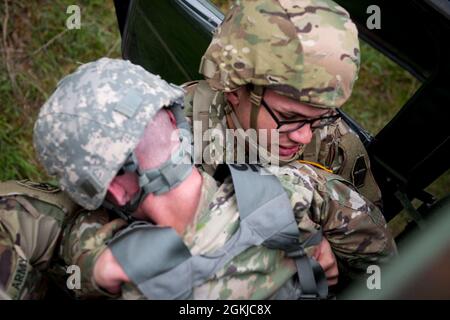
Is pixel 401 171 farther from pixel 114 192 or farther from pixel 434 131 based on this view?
pixel 114 192

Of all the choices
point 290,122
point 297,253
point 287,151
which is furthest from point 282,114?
point 297,253

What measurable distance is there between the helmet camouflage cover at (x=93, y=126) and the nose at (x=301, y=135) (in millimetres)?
573

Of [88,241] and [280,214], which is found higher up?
[280,214]

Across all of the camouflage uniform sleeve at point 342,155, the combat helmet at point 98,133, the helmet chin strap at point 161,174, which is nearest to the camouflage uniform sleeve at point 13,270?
the combat helmet at point 98,133

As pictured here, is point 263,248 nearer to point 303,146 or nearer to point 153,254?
point 153,254

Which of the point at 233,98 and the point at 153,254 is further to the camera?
the point at 233,98

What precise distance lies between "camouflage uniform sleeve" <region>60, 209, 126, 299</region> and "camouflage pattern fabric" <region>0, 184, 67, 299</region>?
6 centimetres

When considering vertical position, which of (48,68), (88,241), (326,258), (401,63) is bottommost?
(48,68)

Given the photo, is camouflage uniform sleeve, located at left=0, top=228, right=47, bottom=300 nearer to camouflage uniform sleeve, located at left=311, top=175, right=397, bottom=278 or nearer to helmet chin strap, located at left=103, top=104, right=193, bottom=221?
helmet chin strap, located at left=103, top=104, right=193, bottom=221

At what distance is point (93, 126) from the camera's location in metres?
1.51

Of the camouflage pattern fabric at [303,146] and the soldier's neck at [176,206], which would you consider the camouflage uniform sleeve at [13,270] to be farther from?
the camouflage pattern fabric at [303,146]

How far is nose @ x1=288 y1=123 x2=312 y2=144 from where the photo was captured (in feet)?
6.53

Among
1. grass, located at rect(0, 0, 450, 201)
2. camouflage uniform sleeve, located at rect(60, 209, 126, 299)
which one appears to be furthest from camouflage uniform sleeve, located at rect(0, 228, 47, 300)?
grass, located at rect(0, 0, 450, 201)

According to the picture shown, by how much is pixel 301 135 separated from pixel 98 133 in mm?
804
